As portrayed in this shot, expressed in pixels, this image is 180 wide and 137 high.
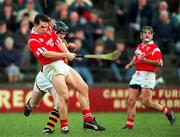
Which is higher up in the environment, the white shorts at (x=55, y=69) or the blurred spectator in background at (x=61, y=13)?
the blurred spectator in background at (x=61, y=13)

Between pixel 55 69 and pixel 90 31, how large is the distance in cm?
961

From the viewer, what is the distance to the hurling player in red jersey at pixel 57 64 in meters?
13.3

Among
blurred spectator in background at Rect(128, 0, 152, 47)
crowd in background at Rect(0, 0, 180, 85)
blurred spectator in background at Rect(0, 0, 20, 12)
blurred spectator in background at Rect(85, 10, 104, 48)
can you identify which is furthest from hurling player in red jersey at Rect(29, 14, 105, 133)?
blurred spectator in background at Rect(128, 0, 152, 47)

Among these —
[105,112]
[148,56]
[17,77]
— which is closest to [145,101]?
[148,56]

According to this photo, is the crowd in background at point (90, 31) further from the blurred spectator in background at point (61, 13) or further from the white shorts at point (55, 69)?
the white shorts at point (55, 69)

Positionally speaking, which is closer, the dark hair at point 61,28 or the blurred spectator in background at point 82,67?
the dark hair at point 61,28

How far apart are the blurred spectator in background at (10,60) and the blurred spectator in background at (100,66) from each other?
8.35ft

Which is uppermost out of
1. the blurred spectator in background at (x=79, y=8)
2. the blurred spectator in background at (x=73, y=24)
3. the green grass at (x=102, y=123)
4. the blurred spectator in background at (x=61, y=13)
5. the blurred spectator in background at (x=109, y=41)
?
the blurred spectator in background at (x=79, y=8)

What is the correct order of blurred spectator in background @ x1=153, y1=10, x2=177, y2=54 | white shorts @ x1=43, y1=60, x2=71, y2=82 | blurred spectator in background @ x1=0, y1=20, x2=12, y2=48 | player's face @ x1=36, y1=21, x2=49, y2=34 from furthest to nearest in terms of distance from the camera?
1. blurred spectator in background @ x1=153, y1=10, x2=177, y2=54
2. blurred spectator in background @ x1=0, y1=20, x2=12, y2=48
3. white shorts @ x1=43, y1=60, x2=71, y2=82
4. player's face @ x1=36, y1=21, x2=49, y2=34

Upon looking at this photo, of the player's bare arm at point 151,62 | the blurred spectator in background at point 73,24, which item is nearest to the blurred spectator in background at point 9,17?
the blurred spectator in background at point 73,24

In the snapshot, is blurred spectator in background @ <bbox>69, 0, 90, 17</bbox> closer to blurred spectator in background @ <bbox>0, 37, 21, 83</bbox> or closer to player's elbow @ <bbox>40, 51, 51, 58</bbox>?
blurred spectator in background @ <bbox>0, 37, 21, 83</bbox>

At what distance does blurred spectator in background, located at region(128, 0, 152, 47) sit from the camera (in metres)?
23.4

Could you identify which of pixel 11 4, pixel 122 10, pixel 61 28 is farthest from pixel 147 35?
pixel 122 10

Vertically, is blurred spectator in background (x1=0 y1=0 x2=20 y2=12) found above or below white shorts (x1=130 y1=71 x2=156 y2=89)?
above
